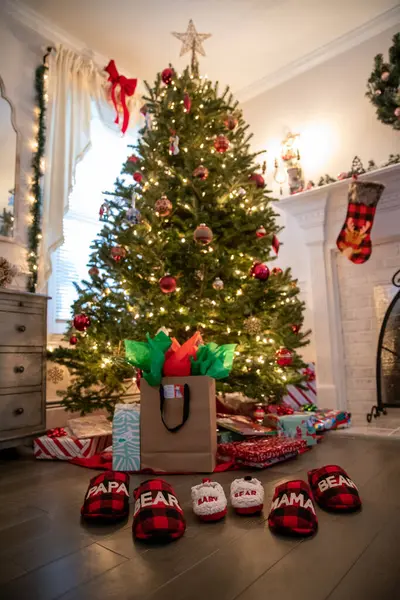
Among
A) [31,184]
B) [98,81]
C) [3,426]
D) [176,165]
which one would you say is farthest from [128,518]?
[98,81]

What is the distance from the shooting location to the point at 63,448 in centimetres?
206

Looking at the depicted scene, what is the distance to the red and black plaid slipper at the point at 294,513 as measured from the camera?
1.03 m

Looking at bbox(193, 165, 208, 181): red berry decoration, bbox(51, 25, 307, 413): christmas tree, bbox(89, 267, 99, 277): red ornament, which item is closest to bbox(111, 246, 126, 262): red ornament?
bbox(51, 25, 307, 413): christmas tree

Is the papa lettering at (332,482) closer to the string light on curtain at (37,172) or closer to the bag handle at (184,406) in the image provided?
the bag handle at (184,406)

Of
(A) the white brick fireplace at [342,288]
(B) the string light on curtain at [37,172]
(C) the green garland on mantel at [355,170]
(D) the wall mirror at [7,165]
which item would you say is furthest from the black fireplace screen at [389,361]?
(D) the wall mirror at [7,165]

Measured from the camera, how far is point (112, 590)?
0.81 metres

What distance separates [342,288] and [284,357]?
146 cm

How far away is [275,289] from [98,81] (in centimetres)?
255

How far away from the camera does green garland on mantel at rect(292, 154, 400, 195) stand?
10.4 ft

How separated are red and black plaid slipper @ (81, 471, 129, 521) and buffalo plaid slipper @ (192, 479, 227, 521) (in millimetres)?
204

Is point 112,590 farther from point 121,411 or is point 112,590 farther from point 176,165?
point 176,165

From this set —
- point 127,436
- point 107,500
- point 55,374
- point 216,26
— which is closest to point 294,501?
point 107,500

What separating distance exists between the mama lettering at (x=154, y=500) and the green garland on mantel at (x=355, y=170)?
2922 mm

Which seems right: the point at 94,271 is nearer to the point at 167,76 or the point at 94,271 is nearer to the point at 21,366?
the point at 21,366
